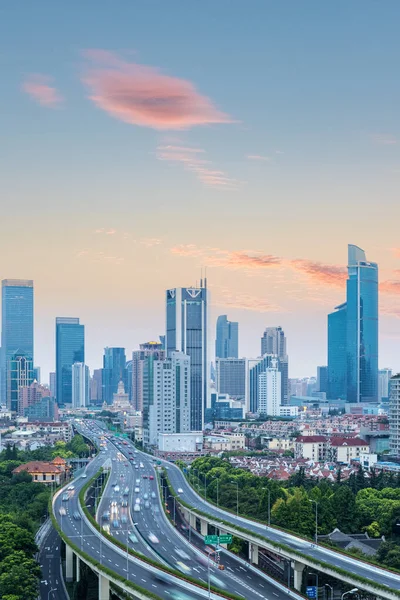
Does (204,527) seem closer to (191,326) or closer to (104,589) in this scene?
(104,589)

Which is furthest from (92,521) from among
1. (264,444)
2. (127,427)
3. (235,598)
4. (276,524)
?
(127,427)

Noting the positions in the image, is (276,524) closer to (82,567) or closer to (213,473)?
(82,567)

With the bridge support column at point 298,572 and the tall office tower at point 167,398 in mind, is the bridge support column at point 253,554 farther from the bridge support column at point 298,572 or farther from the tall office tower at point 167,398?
the tall office tower at point 167,398

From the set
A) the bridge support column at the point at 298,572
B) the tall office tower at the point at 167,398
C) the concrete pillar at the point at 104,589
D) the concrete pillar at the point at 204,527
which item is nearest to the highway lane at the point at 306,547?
the bridge support column at the point at 298,572

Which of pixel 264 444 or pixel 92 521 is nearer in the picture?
pixel 92 521

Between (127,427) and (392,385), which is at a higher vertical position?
(392,385)

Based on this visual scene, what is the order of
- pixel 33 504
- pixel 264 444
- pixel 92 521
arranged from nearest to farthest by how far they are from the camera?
1. pixel 92 521
2. pixel 33 504
3. pixel 264 444

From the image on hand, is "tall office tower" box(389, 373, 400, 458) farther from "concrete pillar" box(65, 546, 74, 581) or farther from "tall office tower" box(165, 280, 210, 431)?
"tall office tower" box(165, 280, 210, 431)
